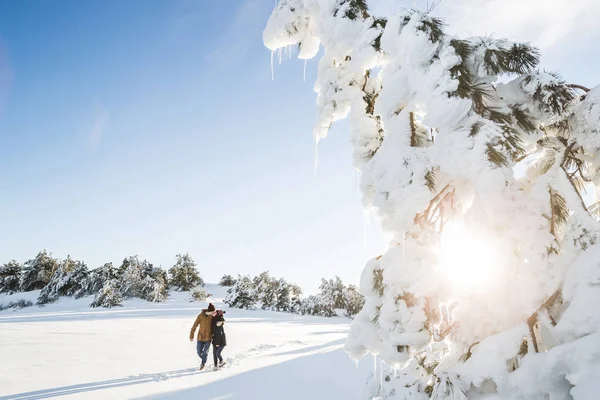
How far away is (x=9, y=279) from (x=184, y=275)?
15.9m

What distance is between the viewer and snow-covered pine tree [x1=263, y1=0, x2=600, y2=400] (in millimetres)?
2090

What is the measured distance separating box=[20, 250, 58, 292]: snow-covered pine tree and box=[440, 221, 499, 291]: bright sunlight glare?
37.7 m

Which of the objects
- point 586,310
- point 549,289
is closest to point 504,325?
point 549,289

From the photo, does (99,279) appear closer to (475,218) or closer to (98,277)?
(98,277)

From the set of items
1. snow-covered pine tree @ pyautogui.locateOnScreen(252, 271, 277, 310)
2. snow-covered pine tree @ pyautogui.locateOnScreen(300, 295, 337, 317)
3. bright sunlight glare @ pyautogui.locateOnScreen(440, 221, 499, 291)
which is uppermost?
bright sunlight glare @ pyautogui.locateOnScreen(440, 221, 499, 291)

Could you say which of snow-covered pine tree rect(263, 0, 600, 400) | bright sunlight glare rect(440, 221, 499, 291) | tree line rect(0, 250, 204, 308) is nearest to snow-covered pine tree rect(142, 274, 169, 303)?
tree line rect(0, 250, 204, 308)

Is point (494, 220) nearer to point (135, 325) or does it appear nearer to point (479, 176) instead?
point (479, 176)

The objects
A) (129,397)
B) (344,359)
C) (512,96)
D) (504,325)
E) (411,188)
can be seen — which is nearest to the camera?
(504,325)

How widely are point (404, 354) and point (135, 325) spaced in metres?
12.8

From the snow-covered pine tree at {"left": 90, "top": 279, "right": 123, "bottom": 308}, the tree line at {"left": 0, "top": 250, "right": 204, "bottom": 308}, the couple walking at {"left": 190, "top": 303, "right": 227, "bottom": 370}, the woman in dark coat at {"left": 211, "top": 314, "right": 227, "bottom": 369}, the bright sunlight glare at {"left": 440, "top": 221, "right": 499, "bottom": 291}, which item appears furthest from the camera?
the tree line at {"left": 0, "top": 250, "right": 204, "bottom": 308}

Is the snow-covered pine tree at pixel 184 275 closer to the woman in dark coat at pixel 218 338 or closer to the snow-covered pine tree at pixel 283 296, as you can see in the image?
the snow-covered pine tree at pixel 283 296

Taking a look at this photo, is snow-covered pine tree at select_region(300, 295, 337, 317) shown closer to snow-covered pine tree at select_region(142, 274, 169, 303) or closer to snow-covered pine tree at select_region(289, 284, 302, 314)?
snow-covered pine tree at select_region(289, 284, 302, 314)

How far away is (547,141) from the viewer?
279 cm

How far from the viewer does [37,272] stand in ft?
98.3
